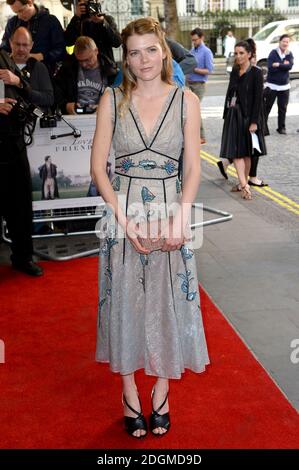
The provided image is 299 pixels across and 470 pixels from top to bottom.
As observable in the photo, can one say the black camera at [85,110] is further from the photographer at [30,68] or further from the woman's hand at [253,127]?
the woman's hand at [253,127]

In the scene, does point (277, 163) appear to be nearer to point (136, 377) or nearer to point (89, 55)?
Result: point (89, 55)

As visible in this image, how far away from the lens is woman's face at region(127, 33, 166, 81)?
293 cm

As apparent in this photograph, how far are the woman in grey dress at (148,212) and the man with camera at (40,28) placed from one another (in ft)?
13.8

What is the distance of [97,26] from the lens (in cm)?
737

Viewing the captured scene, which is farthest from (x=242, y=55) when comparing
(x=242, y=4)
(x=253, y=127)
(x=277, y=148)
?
(x=242, y=4)

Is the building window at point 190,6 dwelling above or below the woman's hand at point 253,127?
above

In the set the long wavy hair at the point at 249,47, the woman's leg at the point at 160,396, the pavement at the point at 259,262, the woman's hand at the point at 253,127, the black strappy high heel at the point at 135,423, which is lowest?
the pavement at the point at 259,262

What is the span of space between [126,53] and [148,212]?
0.73 metres

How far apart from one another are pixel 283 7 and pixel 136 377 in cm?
5870

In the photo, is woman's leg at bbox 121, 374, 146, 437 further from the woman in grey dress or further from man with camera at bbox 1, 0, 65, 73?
man with camera at bbox 1, 0, 65, 73

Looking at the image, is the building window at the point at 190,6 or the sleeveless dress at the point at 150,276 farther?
the building window at the point at 190,6

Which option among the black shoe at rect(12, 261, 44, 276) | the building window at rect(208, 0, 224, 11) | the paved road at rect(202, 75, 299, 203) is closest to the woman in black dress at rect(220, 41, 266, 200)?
the paved road at rect(202, 75, 299, 203)

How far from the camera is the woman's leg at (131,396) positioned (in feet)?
10.8
